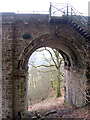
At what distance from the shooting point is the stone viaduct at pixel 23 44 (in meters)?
14.7

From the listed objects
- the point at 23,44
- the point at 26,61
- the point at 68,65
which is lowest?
the point at 68,65

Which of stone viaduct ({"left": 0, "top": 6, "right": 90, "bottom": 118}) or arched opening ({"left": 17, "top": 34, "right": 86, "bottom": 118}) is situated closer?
stone viaduct ({"left": 0, "top": 6, "right": 90, "bottom": 118})

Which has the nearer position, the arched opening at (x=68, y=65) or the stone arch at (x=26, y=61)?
the stone arch at (x=26, y=61)

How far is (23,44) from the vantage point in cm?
1509

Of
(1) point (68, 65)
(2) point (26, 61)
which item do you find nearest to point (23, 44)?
(2) point (26, 61)

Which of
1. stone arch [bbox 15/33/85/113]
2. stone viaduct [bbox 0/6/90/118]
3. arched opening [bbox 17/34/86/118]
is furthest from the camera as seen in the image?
arched opening [bbox 17/34/86/118]

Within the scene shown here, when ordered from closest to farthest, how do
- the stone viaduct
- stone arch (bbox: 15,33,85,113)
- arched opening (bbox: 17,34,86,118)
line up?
1. the stone viaduct
2. stone arch (bbox: 15,33,85,113)
3. arched opening (bbox: 17,34,86,118)

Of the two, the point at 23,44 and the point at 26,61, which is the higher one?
the point at 23,44

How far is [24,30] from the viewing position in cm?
1516

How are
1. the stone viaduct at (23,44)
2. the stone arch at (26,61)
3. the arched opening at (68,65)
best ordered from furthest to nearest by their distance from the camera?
the arched opening at (68,65) → the stone arch at (26,61) → the stone viaduct at (23,44)

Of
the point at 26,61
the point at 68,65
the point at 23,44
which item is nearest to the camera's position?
the point at 23,44

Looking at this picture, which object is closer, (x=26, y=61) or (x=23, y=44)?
(x=23, y=44)

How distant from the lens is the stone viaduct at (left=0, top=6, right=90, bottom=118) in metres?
14.7

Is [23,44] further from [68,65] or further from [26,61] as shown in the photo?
[68,65]
